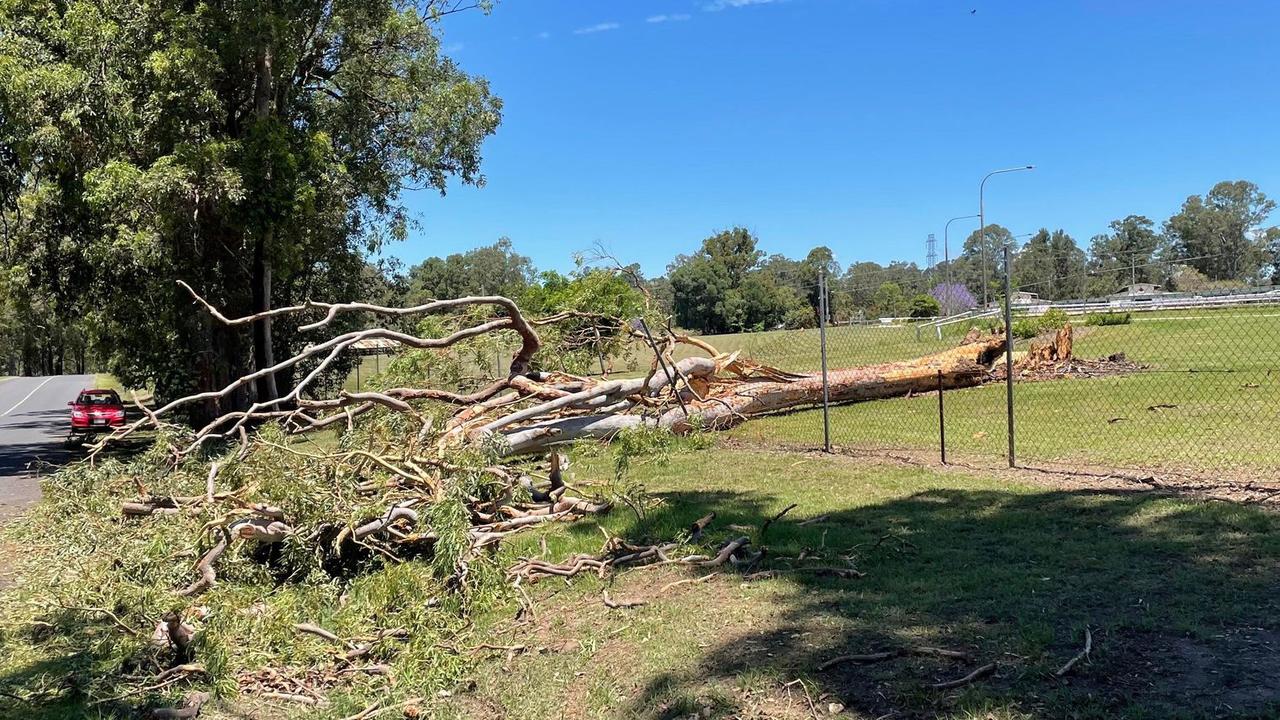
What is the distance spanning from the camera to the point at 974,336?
53.8 ft

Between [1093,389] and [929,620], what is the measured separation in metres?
11.1

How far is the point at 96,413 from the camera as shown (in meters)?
18.9

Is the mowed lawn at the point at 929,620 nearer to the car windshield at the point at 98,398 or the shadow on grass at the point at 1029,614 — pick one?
the shadow on grass at the point at 1029,614

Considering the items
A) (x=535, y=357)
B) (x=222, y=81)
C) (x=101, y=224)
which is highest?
(x=222, y=81)

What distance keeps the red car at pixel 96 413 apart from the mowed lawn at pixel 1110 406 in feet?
45.8

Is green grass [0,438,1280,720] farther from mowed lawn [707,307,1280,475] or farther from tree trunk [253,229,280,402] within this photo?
tree trunk [253,229,280,402]

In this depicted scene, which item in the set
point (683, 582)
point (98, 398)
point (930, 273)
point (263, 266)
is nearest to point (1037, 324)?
point (930, 273)

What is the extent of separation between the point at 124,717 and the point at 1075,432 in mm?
9727

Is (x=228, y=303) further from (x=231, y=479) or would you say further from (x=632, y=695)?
(x=632, y=695)

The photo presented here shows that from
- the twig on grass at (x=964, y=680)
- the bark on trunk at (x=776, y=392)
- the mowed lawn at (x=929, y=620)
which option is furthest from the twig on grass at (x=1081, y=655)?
the bark on trunk at (x=776, y=392)

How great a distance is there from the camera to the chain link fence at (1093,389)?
813 centimetres

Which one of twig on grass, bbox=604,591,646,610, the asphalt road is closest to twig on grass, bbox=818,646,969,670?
twig on grass, bbox=604,591,646,610

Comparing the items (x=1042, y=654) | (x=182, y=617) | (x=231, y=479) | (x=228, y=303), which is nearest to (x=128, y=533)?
(x=231, y=479)

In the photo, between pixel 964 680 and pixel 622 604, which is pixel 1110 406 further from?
pixel 964 680
